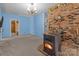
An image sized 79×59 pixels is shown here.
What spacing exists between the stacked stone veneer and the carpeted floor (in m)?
0.28

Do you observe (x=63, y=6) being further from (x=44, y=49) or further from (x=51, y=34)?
(x=44, y=49)

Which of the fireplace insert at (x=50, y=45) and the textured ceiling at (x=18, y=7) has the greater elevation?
the textured ceiling at (x=18, y=7)

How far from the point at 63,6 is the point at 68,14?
5.2 inches

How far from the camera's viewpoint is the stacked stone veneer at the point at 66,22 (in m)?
1.75

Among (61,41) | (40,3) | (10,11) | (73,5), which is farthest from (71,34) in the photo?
(10,11)

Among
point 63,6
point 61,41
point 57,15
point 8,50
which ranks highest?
point 63,6

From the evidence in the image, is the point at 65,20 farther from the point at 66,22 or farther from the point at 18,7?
the point at 18,7

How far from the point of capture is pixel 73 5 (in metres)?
1.77

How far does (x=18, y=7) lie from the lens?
1.77 metres

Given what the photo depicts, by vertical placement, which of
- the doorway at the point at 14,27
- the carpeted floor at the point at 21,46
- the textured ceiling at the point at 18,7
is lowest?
the carpeted floor at the point at 21,46

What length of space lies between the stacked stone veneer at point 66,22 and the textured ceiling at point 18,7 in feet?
0.31

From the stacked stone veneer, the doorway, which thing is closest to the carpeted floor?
the doorway

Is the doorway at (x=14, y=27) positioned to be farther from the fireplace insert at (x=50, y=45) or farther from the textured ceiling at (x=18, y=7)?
the fireplace insert at (x=50, y=45)

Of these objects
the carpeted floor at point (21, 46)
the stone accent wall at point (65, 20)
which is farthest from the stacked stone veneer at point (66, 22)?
the carpeted floor at point (21, 46)
